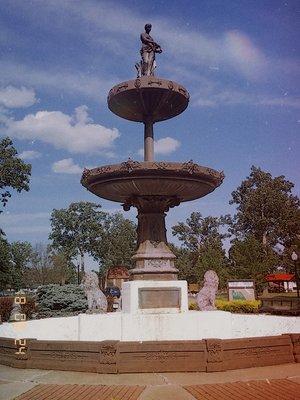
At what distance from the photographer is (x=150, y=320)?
1019cm

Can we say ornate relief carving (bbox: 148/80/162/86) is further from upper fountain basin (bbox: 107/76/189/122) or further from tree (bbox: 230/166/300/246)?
tree (bbox: 230/166/300/246)

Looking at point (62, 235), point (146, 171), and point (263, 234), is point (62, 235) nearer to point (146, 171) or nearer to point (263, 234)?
point (263, 234)

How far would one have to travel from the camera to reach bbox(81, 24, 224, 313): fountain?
11000mm

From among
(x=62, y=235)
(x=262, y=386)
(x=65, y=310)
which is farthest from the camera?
(x=62, y=235)

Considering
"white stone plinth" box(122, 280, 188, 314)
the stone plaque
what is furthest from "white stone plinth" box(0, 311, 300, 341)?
the stone plaque

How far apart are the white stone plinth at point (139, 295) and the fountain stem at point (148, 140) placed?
4054 millimetres

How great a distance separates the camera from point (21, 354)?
894cm

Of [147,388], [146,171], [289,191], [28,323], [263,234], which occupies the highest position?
[289,191]

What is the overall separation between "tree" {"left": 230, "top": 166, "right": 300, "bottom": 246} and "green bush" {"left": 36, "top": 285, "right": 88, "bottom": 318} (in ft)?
164

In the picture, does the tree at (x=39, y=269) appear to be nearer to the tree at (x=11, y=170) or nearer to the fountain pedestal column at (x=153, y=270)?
the tree at (x=11, y=170)

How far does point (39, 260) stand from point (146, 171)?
7269 centimetres

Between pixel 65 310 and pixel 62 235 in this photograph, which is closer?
pixel 65 310

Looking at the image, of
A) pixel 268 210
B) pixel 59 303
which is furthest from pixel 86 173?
pixel 268 210

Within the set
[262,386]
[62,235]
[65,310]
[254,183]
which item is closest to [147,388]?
[262,386]
